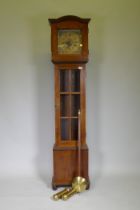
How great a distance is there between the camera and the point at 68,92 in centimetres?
234

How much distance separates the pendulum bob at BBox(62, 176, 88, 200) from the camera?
217 cm

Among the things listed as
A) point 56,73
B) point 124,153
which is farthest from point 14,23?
point 124,153

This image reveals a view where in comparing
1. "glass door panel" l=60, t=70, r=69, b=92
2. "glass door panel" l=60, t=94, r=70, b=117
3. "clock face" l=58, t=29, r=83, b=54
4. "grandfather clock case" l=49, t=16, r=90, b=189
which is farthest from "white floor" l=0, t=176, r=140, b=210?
"clock face" l=58, t=29, r=83, b=54

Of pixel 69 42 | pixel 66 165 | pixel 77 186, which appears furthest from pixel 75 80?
pixel 77 186

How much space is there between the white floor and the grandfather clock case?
180 millimetres

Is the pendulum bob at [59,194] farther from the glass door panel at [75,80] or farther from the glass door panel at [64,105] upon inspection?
the glass door panel at [75,80]

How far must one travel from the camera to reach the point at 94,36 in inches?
103

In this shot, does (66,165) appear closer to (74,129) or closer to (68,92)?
(74,129)

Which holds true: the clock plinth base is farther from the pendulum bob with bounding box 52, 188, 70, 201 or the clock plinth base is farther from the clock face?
the clock face

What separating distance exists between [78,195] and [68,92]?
0.94 meters

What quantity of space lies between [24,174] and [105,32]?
1.75m

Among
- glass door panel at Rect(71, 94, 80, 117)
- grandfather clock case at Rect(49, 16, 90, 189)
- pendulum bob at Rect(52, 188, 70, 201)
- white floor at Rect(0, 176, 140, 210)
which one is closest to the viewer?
white floor at Rect(0, 176, 140, 210)

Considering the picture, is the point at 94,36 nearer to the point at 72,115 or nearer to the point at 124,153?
the point at 72,115

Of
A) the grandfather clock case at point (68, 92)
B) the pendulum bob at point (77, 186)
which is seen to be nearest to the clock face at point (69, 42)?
the grandfather clock case at point (68, 92)
